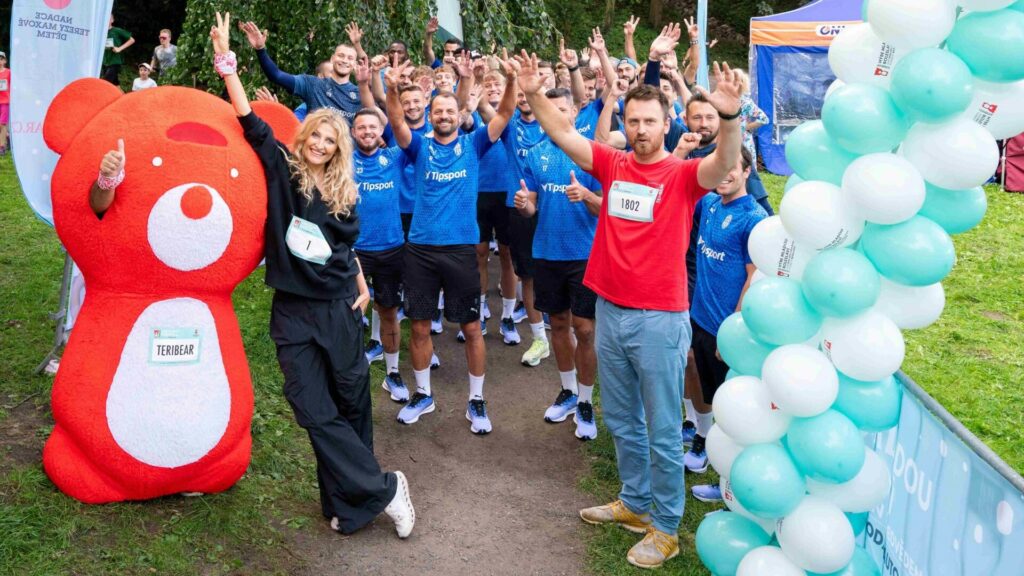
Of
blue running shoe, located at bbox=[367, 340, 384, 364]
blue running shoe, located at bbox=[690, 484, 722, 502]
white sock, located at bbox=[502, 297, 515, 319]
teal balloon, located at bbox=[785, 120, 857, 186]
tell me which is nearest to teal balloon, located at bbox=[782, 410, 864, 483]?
teal balloon, located at bbox=[785, 120, 857, 186]

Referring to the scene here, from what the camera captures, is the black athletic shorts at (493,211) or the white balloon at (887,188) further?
the black athletic shorts at (493,211)

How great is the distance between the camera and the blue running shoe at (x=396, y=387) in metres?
5.91

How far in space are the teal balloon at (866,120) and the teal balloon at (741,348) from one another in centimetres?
77

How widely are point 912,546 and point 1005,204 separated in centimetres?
967

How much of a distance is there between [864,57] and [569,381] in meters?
3.20

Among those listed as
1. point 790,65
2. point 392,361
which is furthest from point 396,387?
point 790,65

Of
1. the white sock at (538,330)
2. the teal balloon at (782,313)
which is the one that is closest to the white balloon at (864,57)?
the teal balloon at (782,313)

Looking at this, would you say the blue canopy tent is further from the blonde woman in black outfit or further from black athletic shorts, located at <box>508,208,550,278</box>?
the blonde woman in black outfit

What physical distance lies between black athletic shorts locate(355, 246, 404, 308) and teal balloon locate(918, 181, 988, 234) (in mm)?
3597

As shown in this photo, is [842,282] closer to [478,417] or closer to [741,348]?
[741,348]

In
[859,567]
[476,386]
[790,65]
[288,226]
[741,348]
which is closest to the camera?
[859,567]

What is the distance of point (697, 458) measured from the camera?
5070 mm

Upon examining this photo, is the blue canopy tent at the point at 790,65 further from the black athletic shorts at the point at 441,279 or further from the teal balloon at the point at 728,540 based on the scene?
the teal balloon at the point at 728,540

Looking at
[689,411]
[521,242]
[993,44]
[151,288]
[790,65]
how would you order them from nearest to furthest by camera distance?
[993,44] < [151,288] < [689,411] < [521,242] < [790,65]
